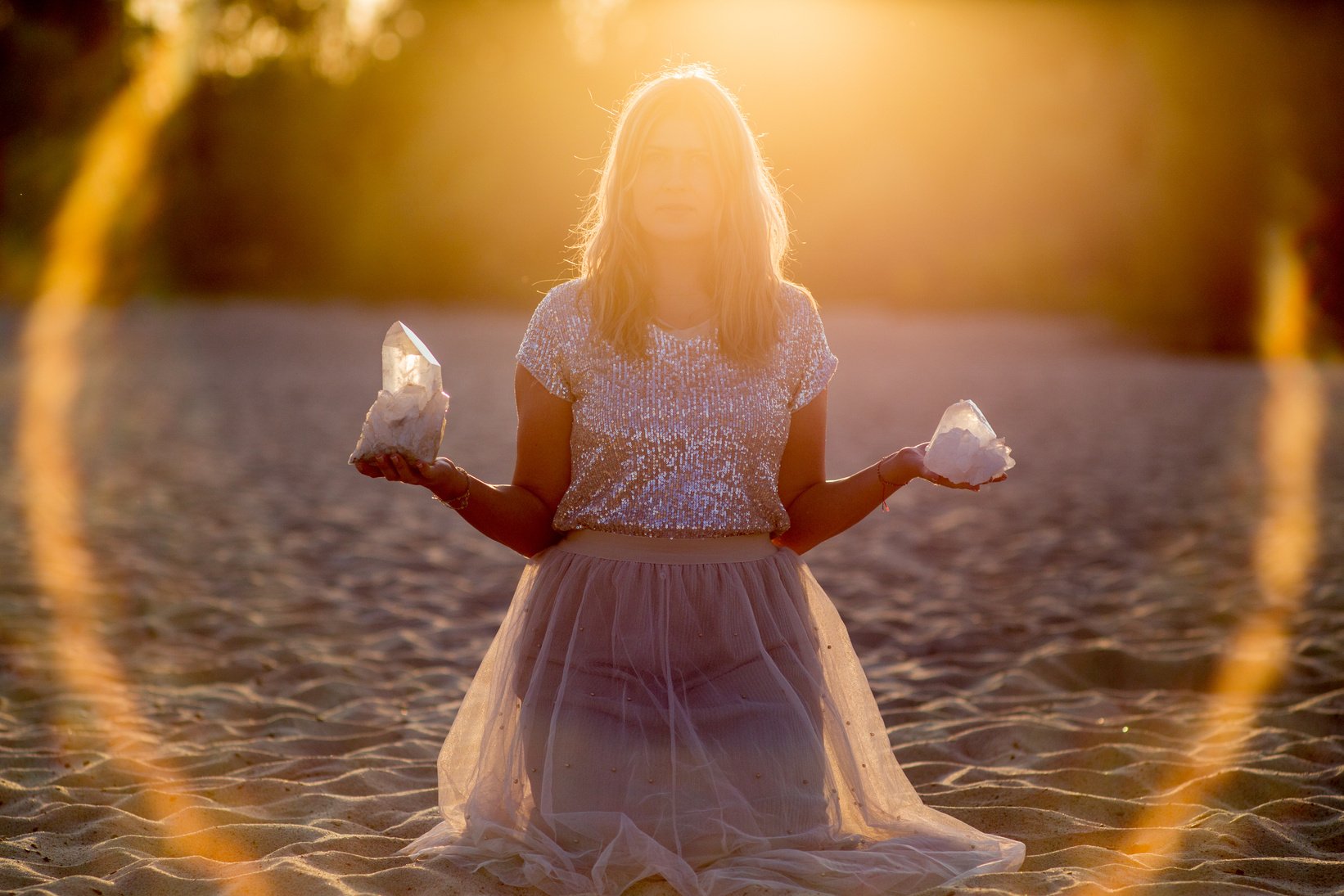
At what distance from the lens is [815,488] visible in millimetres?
2994

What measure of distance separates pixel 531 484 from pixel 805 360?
0.64 m

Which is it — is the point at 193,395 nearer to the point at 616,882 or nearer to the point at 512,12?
the point at 616,882

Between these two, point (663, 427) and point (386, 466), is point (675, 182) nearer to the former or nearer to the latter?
point (663, 427)

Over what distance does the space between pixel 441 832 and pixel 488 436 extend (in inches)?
310

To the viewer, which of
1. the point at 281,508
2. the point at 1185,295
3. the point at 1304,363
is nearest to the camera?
the point at 281,508

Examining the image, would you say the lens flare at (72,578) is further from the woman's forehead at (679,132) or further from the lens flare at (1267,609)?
the lens flare at (1267,609)

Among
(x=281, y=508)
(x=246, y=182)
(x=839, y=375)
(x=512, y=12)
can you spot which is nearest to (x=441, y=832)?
(x=281, y=508)

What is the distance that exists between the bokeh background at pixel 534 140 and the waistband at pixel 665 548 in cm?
1977

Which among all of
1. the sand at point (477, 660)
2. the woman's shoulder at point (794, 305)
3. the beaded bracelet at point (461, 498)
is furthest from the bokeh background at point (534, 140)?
the beaded bracelet at point (461, 498)

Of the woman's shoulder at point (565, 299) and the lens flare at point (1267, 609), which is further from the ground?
the woman's shoulder at point (565, 299)

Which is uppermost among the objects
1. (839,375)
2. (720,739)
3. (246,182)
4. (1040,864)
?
(246,182)

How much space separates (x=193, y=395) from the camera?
13.0 meters

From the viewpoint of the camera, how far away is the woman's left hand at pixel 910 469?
A: 106 inches

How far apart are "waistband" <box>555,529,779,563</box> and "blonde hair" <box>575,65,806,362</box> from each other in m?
0.38
